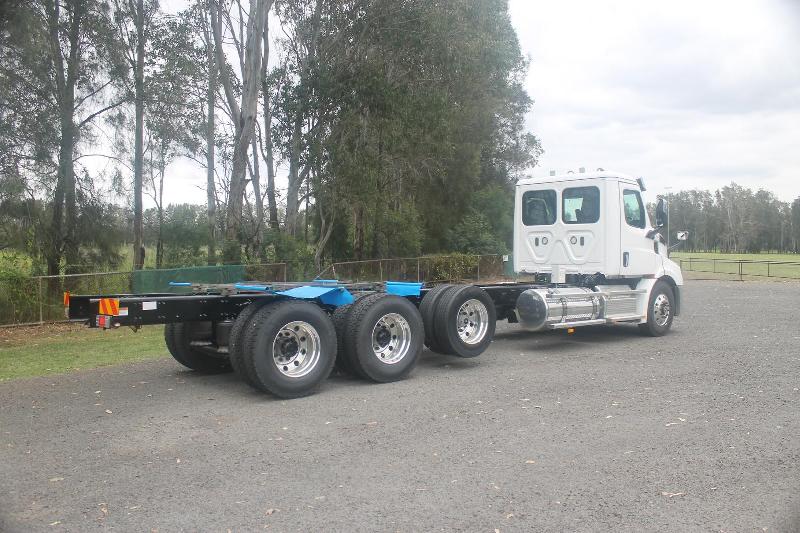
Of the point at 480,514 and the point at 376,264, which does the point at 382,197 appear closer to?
the point at 376,264

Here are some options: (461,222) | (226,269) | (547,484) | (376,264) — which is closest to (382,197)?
(376,264)

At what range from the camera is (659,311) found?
13.0 meters

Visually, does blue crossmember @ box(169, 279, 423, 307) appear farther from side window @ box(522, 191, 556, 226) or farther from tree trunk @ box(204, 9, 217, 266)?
tree trunk @ box(204, 9, 217, 266)

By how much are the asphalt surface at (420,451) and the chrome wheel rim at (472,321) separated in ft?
1.99

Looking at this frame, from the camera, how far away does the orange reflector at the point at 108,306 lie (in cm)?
741

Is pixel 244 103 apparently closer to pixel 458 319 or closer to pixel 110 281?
pixel 110 281

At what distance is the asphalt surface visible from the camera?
459cm


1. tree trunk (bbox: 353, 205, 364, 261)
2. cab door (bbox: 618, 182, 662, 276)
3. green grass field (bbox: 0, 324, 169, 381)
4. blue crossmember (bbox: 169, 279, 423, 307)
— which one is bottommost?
green grass field (bbox: 0, 324, 169, 381)

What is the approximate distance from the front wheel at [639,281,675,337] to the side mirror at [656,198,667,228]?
1.08 meters

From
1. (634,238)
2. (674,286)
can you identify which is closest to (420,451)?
(634,238)

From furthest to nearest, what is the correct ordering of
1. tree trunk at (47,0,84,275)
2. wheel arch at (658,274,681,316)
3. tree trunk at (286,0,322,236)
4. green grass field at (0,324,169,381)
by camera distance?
tree trunk at (286,0,322,236), tree trunk at (47,0,84,275), wheel arch at (658,274,681,316), green grass field at (0,324,169,381)

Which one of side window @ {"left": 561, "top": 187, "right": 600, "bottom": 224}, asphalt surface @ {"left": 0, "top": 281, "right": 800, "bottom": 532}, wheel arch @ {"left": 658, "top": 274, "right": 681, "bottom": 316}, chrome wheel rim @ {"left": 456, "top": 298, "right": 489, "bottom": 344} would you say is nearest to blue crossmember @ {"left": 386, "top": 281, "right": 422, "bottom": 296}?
chrome wheel rim @ {"left": 456, "top": 298, "right": 489, "bottom": 344}

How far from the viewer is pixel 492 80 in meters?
34.9

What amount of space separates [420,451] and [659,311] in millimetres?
8476
